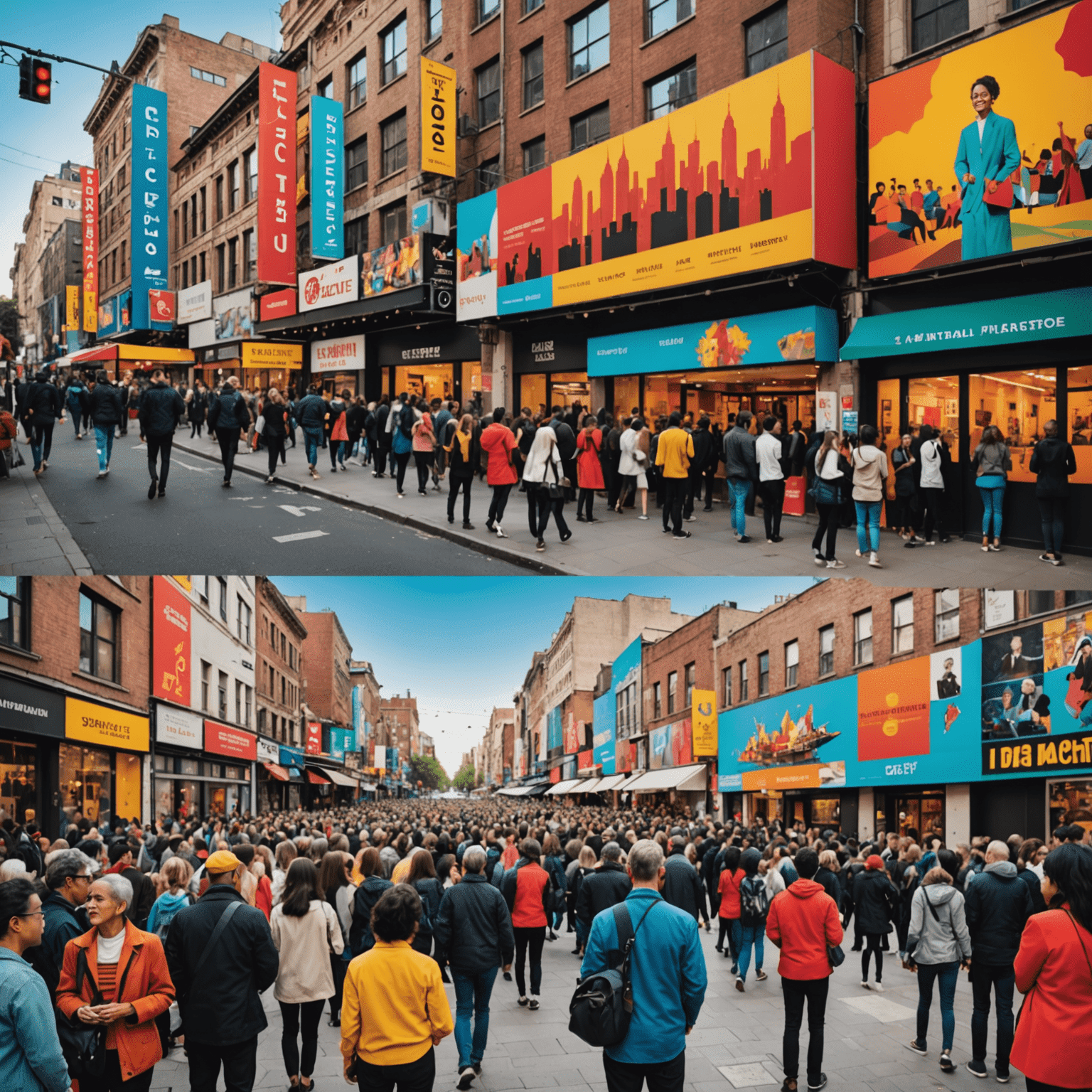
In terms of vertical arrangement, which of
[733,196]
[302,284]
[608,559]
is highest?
[302,284]

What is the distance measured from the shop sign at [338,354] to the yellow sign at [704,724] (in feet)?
55.7

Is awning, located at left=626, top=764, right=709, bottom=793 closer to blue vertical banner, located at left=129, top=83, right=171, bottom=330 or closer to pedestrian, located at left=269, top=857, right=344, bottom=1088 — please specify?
pedestrian, located at left=269, top=857, right=344, bottom=1088

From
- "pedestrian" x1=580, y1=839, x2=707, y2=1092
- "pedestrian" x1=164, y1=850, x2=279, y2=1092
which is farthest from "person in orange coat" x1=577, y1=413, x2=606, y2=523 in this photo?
"pedestrian" x1=580, y1=839, x2=707, y2=1092

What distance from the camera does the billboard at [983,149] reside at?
1332 centimetres

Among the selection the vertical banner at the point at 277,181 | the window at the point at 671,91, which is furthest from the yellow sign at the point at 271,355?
the window at the point at 671,91

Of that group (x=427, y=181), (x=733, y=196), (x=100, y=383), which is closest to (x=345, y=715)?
(x=427, y=181)

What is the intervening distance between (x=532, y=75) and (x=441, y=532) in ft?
58.0

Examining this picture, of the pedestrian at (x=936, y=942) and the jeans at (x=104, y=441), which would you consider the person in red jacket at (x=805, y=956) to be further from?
the jeans at (x=104, y=441)

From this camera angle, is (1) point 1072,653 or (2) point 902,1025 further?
(1) point 1072,653

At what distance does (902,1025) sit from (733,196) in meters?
14.6

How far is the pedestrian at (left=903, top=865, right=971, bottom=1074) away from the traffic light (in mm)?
17602

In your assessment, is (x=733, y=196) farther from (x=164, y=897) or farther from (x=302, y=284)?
(x=302, y=284)

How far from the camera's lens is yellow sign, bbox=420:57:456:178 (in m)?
26.9

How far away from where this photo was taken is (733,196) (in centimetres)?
1759
